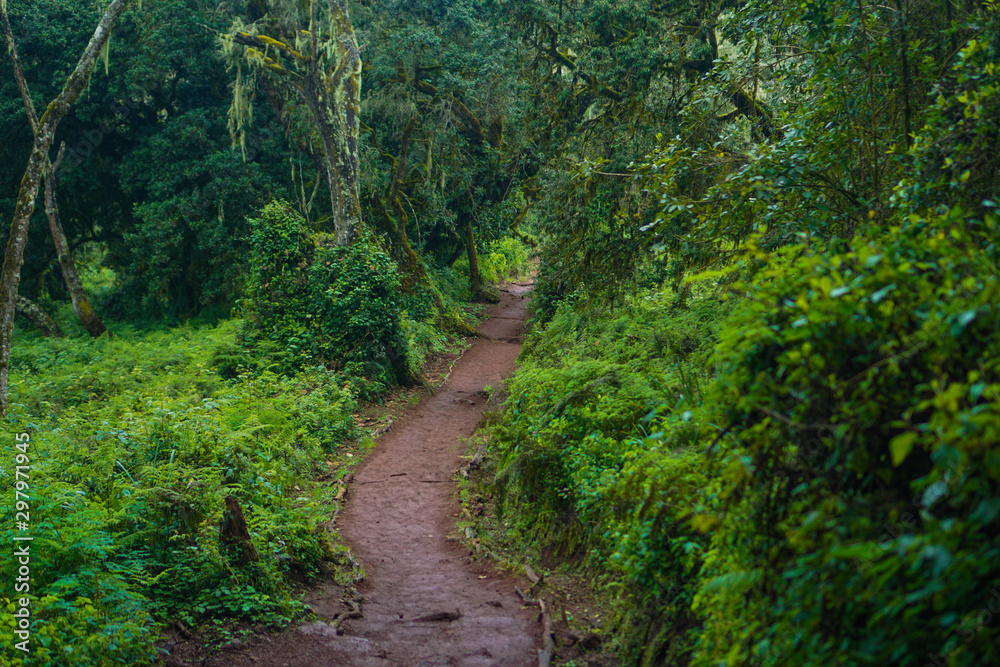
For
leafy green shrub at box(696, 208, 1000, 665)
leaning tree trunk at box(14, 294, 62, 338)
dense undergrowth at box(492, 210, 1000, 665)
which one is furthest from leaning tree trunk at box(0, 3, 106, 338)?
leafy green shrub at box(696, 208, 1000, 665)

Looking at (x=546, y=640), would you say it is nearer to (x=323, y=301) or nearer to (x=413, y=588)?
(x=413, y=588)

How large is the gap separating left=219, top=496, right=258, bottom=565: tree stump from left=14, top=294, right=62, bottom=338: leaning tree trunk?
17112 millimetres

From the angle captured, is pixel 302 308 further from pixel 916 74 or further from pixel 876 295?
pixel 876 295

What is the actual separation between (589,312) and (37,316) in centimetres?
1620

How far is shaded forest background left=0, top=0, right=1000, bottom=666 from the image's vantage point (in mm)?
2721

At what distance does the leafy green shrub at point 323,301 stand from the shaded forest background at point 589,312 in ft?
0.23

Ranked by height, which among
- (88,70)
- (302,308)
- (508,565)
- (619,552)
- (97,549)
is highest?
(88,70)

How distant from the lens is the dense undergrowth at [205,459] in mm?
4965

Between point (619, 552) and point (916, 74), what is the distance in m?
5.17

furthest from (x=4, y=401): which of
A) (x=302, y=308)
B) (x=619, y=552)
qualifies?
(x=619, y=552)

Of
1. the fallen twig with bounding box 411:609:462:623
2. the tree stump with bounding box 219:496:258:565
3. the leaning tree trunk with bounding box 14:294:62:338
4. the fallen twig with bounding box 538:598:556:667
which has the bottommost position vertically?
the fallen twig with bounding box 411:609:462:623

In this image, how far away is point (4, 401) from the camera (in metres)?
11.1

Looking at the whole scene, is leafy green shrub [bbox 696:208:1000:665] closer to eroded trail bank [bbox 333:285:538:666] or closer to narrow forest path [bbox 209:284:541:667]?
eroded trail bank [bbox 333:285:538:666]

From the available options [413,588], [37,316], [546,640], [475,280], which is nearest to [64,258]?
[37,316]
